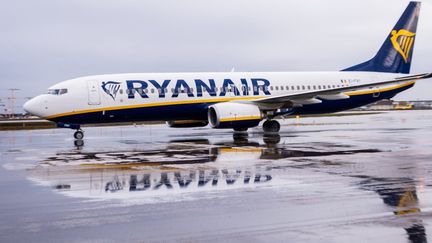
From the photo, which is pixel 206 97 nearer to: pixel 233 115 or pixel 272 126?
pixel 233 115

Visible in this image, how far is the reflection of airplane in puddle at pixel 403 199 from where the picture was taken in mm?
7004

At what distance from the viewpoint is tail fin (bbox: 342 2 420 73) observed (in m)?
34.3

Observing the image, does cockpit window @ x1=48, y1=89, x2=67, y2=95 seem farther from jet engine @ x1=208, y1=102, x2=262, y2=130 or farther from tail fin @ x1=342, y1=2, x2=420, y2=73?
tail fin @ x1=342, y1=2, x2=420, y2=73

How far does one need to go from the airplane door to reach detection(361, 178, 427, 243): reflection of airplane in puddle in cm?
1748

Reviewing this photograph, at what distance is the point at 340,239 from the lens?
668 centimetres

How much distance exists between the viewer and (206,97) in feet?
93.8

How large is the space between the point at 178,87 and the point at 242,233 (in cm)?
2142

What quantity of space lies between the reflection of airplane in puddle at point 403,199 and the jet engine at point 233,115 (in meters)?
15.1

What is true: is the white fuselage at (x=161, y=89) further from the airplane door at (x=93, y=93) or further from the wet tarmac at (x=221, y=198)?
the wet tarmac at (x=221, y=198)

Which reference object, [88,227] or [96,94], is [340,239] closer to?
[88,227]

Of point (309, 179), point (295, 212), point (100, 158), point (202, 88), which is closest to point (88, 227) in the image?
point (295, 212)

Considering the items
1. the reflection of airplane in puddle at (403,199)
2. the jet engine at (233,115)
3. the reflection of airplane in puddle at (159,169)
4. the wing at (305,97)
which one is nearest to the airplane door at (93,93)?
the jet engine at (233,115)

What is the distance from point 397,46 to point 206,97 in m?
13.6

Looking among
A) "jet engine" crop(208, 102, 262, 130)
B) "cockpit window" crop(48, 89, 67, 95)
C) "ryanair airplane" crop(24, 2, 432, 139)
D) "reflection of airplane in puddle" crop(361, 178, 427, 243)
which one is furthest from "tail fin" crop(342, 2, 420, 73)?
"reflection of airplane in puddle" crop(361, 178, 427, 243)
